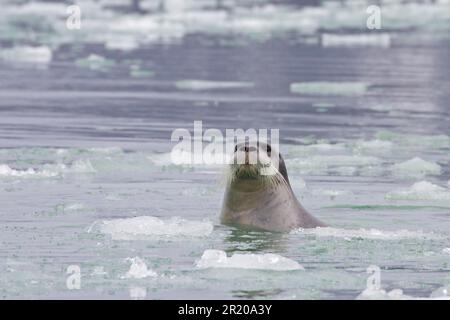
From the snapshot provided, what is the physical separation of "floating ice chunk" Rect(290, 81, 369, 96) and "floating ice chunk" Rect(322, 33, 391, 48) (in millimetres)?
8479

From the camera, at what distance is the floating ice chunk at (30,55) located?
2423 centimetres

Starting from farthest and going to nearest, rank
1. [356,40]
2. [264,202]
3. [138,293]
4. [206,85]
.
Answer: [356,40]
[206,85]
[264,202]
[138,293]

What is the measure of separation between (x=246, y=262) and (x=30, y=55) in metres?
16.8

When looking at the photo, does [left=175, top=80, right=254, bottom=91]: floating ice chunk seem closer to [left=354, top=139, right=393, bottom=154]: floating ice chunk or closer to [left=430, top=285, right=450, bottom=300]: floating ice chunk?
[left=354, top=139, right=393, bottom=154]: floating ice chunk

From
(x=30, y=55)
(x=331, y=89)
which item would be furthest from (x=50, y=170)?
(x=30, y=55)

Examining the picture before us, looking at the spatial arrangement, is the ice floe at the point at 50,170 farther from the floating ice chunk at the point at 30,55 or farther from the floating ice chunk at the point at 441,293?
the floating ice chunk at the point at 30,55

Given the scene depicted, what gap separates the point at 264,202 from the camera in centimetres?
997

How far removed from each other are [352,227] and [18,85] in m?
10.9

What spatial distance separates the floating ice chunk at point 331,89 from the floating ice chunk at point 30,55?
18.6ft

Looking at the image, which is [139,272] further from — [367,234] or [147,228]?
[367,234]

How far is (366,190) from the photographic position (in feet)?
38.3

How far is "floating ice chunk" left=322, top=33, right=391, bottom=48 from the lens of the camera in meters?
29.1

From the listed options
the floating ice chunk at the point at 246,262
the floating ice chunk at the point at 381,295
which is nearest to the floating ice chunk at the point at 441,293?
the floating ice chunk at the point at 381,295

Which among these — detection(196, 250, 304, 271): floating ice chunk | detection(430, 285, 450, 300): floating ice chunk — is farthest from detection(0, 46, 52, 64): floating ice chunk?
detection(430, 285, 450, 300): floating ice chunk
